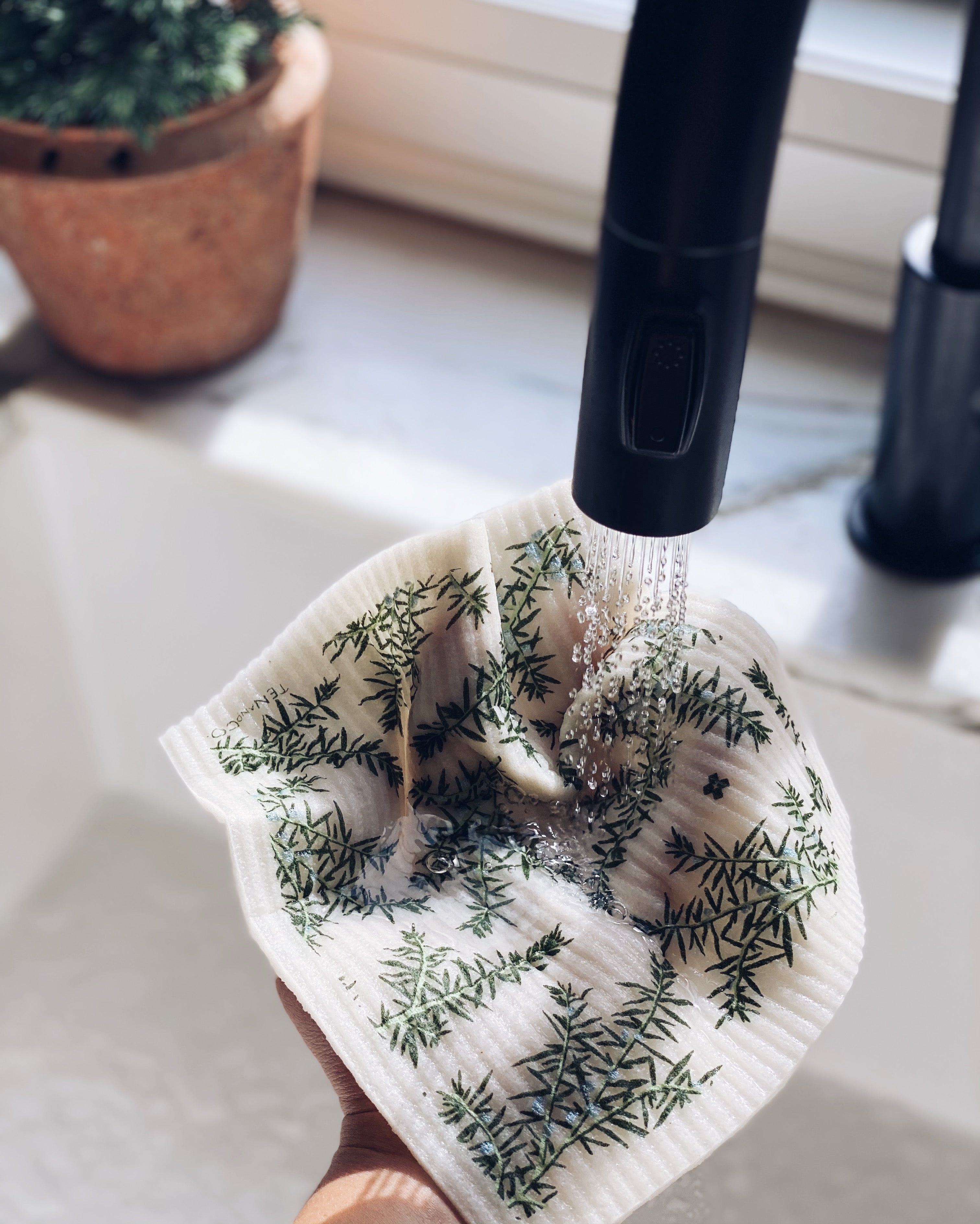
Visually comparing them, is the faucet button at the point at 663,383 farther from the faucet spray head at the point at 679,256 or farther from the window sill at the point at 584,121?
the window sill at the point at 584,121

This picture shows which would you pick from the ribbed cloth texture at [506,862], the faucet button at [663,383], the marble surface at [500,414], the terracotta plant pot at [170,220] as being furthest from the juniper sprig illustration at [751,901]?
the terracotta plant pot at [170,220]

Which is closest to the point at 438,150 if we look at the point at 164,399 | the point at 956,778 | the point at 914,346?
the point at 164,399

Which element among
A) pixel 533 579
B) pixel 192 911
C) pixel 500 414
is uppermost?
pixel 533 579

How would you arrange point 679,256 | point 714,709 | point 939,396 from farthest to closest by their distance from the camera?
1. point 939,396
2. point 714,709
3. point 679,256

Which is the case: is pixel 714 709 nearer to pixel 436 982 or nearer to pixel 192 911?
pixel 436 982

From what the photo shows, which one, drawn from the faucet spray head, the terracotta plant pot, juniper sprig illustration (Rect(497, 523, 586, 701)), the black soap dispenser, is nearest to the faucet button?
the faucet spray head

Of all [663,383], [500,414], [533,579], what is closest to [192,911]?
[500,414]
